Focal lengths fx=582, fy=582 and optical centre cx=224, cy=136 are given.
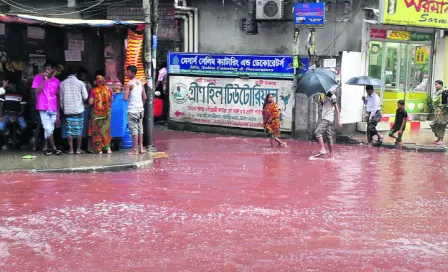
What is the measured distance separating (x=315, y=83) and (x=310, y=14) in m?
3.51

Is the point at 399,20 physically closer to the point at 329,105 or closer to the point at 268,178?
the point at 329,105

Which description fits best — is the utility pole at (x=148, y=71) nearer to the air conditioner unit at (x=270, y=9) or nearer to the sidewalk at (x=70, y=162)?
the sidewalk at (x=70, y=162)

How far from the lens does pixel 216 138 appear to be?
16.8 meters

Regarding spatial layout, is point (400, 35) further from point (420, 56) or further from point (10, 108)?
point (10, 108)

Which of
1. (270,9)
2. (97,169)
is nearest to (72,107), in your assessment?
(97,169)

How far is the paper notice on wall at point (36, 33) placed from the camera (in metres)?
13.1

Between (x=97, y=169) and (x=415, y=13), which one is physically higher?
(x=415, y=13)

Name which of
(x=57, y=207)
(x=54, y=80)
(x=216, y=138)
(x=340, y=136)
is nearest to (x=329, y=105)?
(x=340, y=136)

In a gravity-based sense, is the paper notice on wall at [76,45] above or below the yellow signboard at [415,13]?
below

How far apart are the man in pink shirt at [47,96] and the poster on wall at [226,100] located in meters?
6.79

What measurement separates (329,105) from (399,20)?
5.26m

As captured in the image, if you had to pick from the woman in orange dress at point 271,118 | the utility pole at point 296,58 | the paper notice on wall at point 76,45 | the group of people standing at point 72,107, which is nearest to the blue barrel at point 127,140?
the group of people standing at point 72,107

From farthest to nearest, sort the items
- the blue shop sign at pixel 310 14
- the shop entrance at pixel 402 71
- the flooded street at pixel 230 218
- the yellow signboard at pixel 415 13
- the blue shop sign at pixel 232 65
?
the shop entrance at pixel 402 71 < the blue shop sign at pixel 232 65 < the yellow signboard at pixel 415 13 < the blue shop sign at pixel 310 14 < the flooded street at pixel 230 218

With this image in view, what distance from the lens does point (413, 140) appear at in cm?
1608
